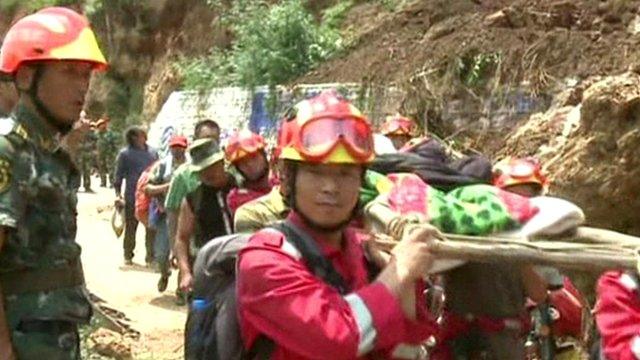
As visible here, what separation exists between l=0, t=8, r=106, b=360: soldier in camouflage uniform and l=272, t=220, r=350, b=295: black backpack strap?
42.7 inches

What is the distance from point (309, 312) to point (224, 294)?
0.62 m

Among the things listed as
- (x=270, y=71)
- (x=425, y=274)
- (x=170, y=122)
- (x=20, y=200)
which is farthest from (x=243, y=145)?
(x=170, y=122)

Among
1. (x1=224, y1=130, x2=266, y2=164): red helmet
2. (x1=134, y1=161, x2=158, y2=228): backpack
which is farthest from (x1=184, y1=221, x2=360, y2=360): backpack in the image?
(x1=134, y1=161, x2=158, y2=228): backpack

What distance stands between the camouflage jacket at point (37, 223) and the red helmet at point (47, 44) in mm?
176

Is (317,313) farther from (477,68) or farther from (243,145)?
(477,68)

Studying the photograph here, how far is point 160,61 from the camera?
3300cm

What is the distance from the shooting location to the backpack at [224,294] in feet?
11.1

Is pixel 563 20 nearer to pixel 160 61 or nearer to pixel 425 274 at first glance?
pixel 425 274

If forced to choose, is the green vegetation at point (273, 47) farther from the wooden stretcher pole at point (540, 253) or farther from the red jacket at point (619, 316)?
the wooden stretcher pole at point (540, 253)

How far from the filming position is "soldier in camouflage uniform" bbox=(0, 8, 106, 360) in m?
4.11

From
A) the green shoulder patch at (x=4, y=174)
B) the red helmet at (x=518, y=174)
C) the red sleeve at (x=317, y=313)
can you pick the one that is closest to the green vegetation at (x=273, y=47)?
Result: the red helmet at (x=518, y=174)

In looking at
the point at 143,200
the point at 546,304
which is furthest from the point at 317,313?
the point at 143,200

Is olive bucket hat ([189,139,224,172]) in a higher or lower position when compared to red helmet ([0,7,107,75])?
lower

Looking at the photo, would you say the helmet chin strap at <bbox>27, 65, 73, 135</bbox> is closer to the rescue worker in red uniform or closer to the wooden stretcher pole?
the rescue worker in red uniform
